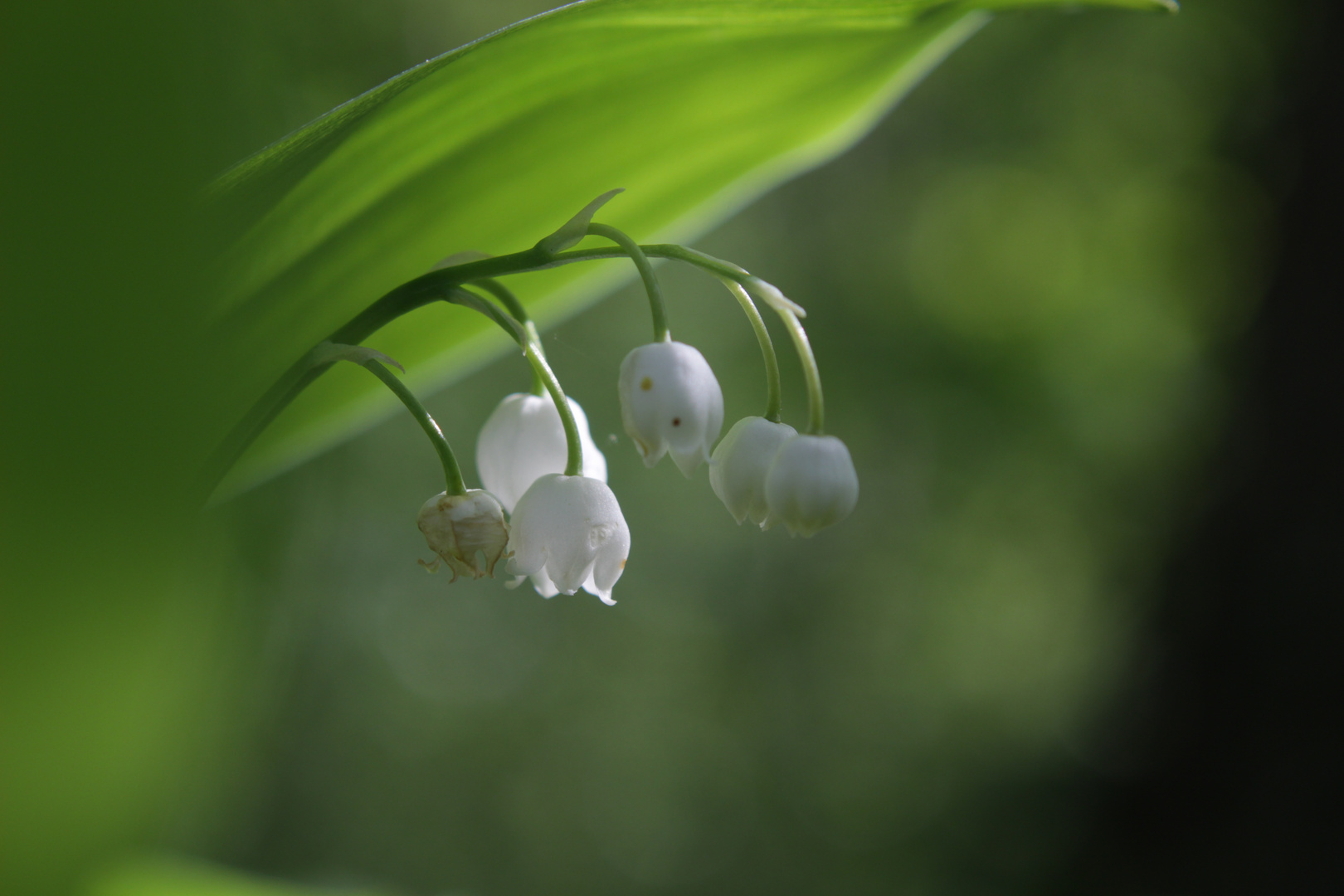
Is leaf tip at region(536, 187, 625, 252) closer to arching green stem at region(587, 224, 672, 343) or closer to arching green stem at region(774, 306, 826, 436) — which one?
arching green stem at region(587, 224, 672, 343)

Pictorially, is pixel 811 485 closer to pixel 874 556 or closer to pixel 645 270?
pixel 645 270

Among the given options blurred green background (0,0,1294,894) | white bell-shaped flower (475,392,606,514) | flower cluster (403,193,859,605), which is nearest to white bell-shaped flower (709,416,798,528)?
flower cluster (403,193,859,605)

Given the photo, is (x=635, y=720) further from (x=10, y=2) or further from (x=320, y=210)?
(x=10, y=2)

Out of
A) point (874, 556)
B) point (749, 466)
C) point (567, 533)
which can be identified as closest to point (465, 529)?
point (567, 533)

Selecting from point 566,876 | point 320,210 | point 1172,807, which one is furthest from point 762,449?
point 566,876

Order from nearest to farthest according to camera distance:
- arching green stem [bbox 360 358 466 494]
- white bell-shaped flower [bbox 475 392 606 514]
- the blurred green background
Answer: arching green stem [bbox 360 358 466 494] → white bell-shaped flower [bbox 475 392 606 514] → the blurred green background

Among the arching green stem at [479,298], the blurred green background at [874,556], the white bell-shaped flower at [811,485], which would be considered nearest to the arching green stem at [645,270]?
the arching green stem at [479,298]

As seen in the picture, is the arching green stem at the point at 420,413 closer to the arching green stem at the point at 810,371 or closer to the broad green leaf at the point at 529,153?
the broad green leaf at the point at 529,153
